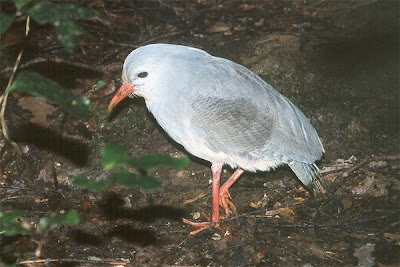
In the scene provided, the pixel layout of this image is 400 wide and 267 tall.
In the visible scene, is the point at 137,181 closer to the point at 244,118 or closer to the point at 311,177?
the point at 244,118

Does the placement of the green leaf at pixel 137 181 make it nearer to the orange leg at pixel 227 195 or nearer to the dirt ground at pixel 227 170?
the dirt ground at pixel 227 170

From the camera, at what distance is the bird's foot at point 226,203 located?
486 centimetres

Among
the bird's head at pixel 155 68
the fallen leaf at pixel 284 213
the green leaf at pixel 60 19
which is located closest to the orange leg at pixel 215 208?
the fallen leaf at pixel 284 213

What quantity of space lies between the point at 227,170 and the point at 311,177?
979mm

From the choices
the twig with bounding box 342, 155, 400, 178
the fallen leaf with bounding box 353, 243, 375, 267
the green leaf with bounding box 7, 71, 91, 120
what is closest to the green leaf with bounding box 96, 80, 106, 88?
the twig with bounding box 342, 155, 400, 178

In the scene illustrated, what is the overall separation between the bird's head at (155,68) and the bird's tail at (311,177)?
1192mm

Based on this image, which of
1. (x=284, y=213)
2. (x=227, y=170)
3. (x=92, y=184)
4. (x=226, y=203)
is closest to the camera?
(x=92, y=184)

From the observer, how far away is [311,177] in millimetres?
4695

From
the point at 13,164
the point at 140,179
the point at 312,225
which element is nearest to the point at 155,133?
the point at 13,164

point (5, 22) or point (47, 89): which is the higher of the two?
point (5, 22)

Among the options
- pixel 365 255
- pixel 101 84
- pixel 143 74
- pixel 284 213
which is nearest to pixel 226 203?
pixel 284 213

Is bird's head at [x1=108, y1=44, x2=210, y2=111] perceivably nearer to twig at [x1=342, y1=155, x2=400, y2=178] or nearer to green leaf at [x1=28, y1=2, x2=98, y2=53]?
green leaf at [x1=28, y1=2, x2=98, y2=53]

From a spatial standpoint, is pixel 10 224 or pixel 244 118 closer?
pixel 10 224

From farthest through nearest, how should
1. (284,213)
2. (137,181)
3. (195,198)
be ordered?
1. (195,198)
2. (284,213)
3. (137,181)
